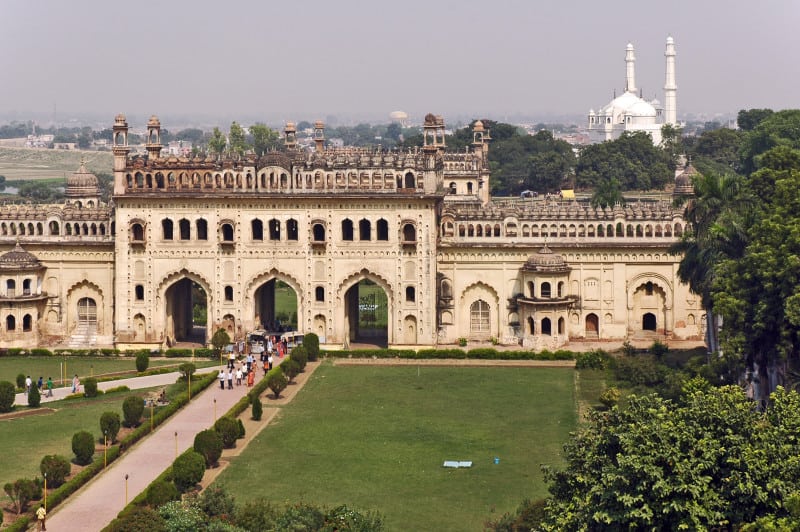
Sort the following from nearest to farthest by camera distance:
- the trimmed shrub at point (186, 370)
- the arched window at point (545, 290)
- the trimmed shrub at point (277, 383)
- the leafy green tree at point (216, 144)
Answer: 1. the trimmed shrub at point (277, 383)
2. the trimmed shrub at point (186, 370)
3. the arched window at point (545, 290)
4. the leafy green tree at point (216, 144)

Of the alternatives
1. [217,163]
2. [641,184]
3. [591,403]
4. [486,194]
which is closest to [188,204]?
[217,163]

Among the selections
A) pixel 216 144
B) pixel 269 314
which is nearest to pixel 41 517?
pixel 269 314

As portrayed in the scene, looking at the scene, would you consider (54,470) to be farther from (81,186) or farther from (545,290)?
(81,186)

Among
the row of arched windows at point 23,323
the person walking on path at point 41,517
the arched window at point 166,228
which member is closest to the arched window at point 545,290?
the arched window at point 166,228

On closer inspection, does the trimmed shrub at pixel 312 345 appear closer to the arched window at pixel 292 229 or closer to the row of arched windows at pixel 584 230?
the arched window at pixel 292 229

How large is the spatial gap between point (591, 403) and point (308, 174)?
55.8 feet

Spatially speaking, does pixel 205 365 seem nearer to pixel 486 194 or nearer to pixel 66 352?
pixel 66 352

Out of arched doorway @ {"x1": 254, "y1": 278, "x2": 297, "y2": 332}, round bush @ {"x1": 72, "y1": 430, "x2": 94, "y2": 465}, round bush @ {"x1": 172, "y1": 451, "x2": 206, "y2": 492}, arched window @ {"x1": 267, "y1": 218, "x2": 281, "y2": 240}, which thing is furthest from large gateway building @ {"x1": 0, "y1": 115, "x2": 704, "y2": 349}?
round bush @ {"x1": 172, "y1": 451, "x2": 206, "y2": 492}

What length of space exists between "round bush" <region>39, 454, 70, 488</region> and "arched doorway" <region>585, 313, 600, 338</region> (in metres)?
27.8

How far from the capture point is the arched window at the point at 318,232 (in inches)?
2254

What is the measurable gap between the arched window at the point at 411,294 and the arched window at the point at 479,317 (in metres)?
2.64

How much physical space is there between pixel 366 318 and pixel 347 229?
8920 millimetres

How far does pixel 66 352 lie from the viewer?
5697 centimetres

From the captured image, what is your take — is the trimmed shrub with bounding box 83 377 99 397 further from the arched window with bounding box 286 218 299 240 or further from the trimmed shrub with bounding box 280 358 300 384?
the arched window with bounding box 286 218 299 240
